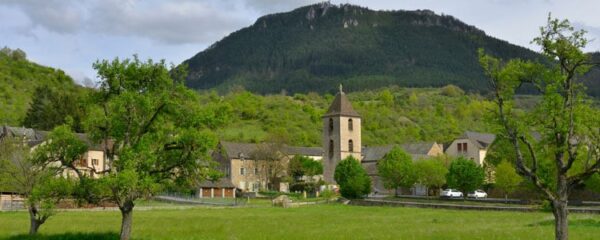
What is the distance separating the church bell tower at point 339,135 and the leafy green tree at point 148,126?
70.6m

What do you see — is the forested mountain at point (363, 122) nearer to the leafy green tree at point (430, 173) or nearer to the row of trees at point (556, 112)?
the leafy green tree at point (430, 173)

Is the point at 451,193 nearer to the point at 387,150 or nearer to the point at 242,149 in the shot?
the point at 387,150

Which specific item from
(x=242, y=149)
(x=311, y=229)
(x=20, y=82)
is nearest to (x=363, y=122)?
(x=242, y=149)

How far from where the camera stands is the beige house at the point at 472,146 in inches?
4063

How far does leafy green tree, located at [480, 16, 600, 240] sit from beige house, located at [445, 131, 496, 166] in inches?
3293

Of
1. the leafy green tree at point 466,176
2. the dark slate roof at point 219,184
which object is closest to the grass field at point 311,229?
the leafy green tree at point 466,176

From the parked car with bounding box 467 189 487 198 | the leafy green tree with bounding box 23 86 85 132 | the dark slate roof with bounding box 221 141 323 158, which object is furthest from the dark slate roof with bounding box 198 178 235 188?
the parked car with bounding box 467 189 487 198

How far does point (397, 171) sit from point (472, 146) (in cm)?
2717

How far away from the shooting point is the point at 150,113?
2795 centimetres

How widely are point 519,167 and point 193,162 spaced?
13511 millimetres

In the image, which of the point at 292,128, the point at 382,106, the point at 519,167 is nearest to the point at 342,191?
the point at 519,167

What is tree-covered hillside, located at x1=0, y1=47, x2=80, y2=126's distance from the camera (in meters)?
119

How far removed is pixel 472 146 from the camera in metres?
105

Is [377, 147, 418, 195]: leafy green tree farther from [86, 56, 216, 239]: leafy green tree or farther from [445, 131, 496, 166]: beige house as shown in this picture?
[86, 56, 216, 239]: leafy green tree
